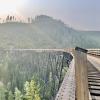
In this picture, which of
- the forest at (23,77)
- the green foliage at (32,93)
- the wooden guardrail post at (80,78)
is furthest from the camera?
the forest at (23,77)

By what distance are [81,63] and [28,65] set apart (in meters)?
139

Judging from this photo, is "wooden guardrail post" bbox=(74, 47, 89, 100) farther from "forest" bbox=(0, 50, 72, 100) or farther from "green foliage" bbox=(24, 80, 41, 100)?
"forest" bbox=(0, 50, 72, 100)

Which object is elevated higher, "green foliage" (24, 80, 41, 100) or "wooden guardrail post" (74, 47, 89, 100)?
"wooden guardrail post" (74, 47, 89, 100)

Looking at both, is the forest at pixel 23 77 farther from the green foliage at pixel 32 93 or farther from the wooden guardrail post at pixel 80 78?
the wooden guardrail post at pixel 80 78

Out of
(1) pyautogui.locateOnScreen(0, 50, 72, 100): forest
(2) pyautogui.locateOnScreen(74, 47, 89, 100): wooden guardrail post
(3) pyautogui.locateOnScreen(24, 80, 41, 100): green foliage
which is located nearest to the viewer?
(2) pyautogui.locateOnScreen(74, 47, 89, 100): wooden guardrail post

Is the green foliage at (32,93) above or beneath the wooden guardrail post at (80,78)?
beneath

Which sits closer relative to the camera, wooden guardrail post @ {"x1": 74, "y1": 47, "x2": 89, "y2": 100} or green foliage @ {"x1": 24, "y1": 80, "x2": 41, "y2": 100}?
wooden guardrail post @ {"x1": 74, "y1": 47, "x2": 89, "y2": 100}

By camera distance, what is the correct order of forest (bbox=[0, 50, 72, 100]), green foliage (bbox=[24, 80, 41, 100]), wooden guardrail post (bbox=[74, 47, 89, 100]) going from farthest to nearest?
forest (bbox=[0, 50, 72, 100]) → green foliage (bbox=[24, 80, 41, 100]) → wooden guardrail post (bbox=[74, 47, 89, 100])

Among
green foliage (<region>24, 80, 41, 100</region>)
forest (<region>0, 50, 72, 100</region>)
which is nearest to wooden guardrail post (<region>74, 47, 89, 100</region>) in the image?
green foliage (<region>24, 80, 41, 100</region>)

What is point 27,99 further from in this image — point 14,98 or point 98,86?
point 98,86

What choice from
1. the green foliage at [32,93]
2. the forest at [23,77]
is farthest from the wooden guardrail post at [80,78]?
the forest at [23,77]

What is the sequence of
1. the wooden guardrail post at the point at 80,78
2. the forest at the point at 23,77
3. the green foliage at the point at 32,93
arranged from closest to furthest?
the wooden guardrail post at the point at 80,78, the green foliage at the point at 32,93, the forest at the point at 23,77

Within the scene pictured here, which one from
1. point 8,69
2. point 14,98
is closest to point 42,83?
point 14,98

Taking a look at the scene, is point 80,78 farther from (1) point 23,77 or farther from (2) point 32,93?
(1) point 23,77
